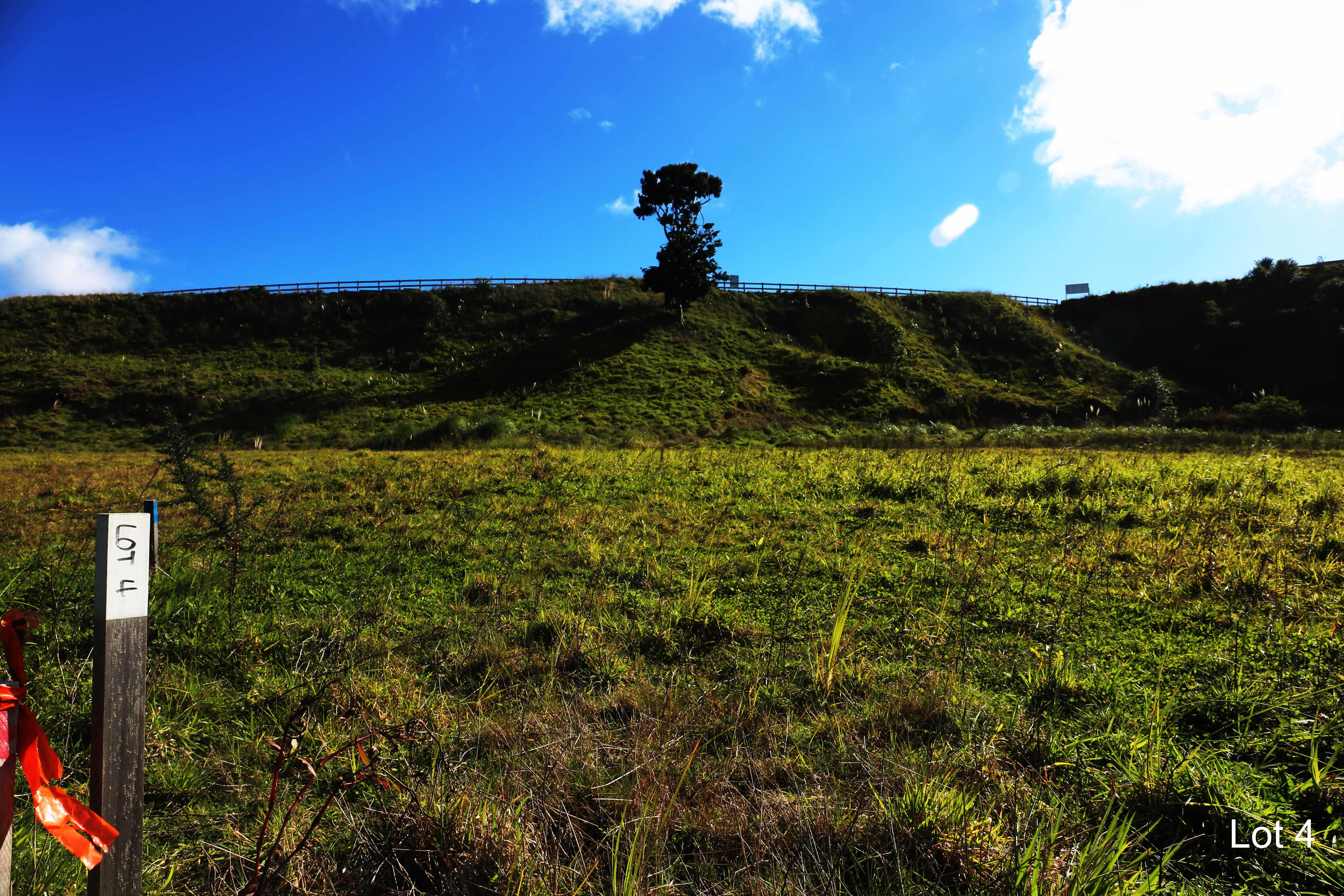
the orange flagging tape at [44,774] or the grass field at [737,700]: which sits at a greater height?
the orange flagging tape at [44,774]

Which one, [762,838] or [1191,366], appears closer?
[762,838]

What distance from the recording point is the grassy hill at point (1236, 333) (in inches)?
1599

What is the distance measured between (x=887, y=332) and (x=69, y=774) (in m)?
46.7

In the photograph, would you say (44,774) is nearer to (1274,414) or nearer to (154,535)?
(154,535)

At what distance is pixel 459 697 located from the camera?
405 centimetres

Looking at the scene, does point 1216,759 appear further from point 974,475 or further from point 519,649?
point 974,475

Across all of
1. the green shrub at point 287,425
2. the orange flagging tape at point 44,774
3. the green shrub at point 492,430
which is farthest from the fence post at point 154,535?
the green shrub at point 287,425

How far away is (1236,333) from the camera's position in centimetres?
4500

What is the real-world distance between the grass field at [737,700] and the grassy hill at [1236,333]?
41077 millimetres

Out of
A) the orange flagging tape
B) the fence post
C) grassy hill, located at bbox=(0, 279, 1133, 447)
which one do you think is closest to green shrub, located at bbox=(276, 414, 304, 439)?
grassy hill, located at bbox=(0, 279, 1133, 447)

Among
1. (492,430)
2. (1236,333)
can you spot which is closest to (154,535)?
(492,430)

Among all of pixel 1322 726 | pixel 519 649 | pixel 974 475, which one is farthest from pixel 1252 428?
pixel 519 649

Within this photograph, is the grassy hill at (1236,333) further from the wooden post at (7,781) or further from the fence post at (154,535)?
the wooden post at (7,781)

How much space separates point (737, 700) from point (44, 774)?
321cm
